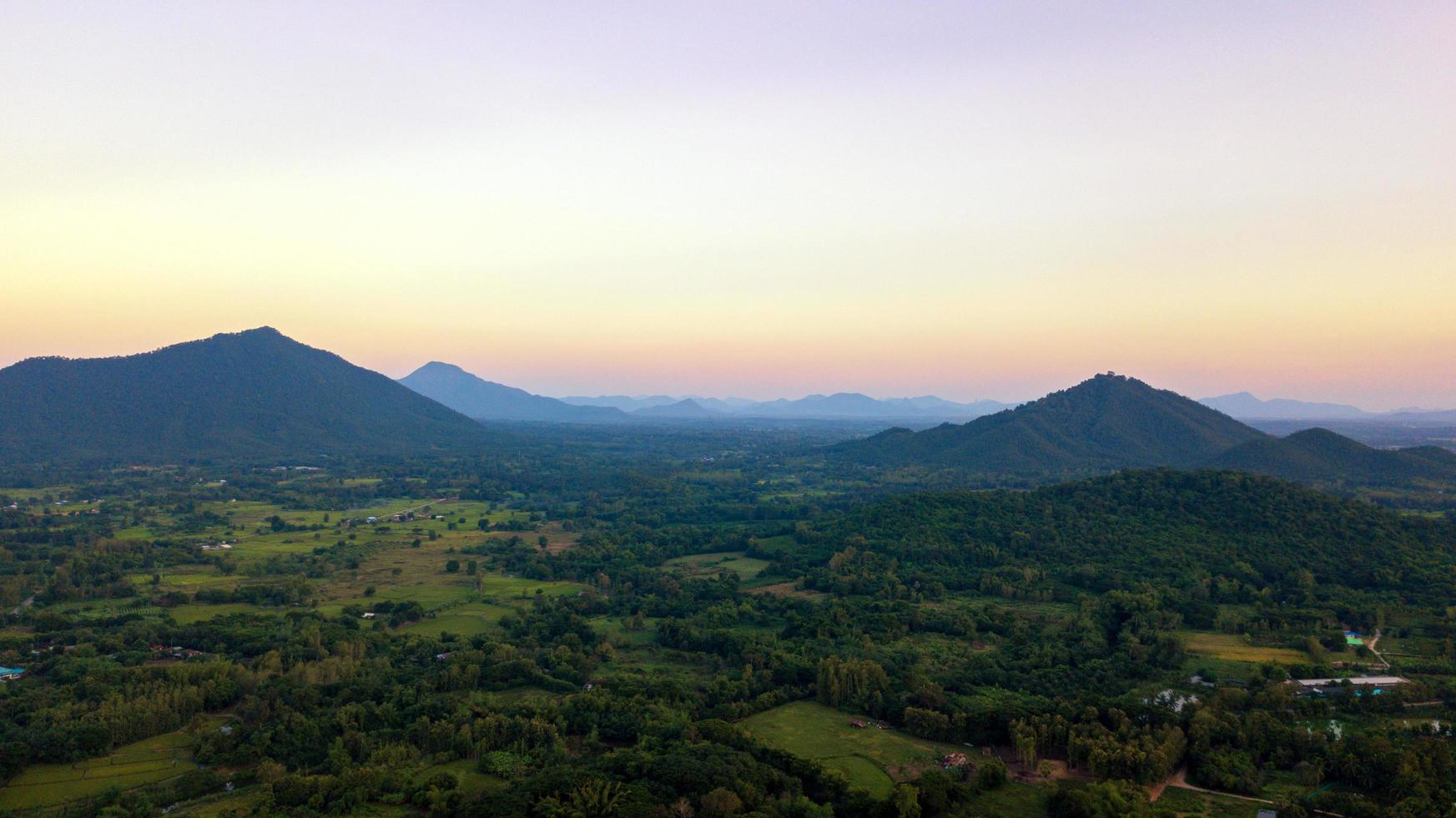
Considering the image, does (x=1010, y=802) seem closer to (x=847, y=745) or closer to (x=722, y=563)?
(x=847, y=745)

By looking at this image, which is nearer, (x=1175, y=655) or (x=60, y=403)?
(x=1175, y=655)

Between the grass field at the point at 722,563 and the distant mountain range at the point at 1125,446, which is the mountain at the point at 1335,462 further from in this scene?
the grass field at the point at 722,563

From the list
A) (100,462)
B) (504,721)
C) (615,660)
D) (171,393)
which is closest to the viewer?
(504,721)

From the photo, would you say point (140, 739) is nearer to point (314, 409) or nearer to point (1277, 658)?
point (1277, 658)

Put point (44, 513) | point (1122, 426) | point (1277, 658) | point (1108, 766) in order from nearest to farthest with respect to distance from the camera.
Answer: point (1108, 766) → point (1277, 658) → point (44, 513) → point (1122, 426)

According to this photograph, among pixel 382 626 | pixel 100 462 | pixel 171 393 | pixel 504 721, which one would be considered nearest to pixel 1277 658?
pixel 504 721

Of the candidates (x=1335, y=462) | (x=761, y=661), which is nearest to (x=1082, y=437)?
(x=1335, y=462)
